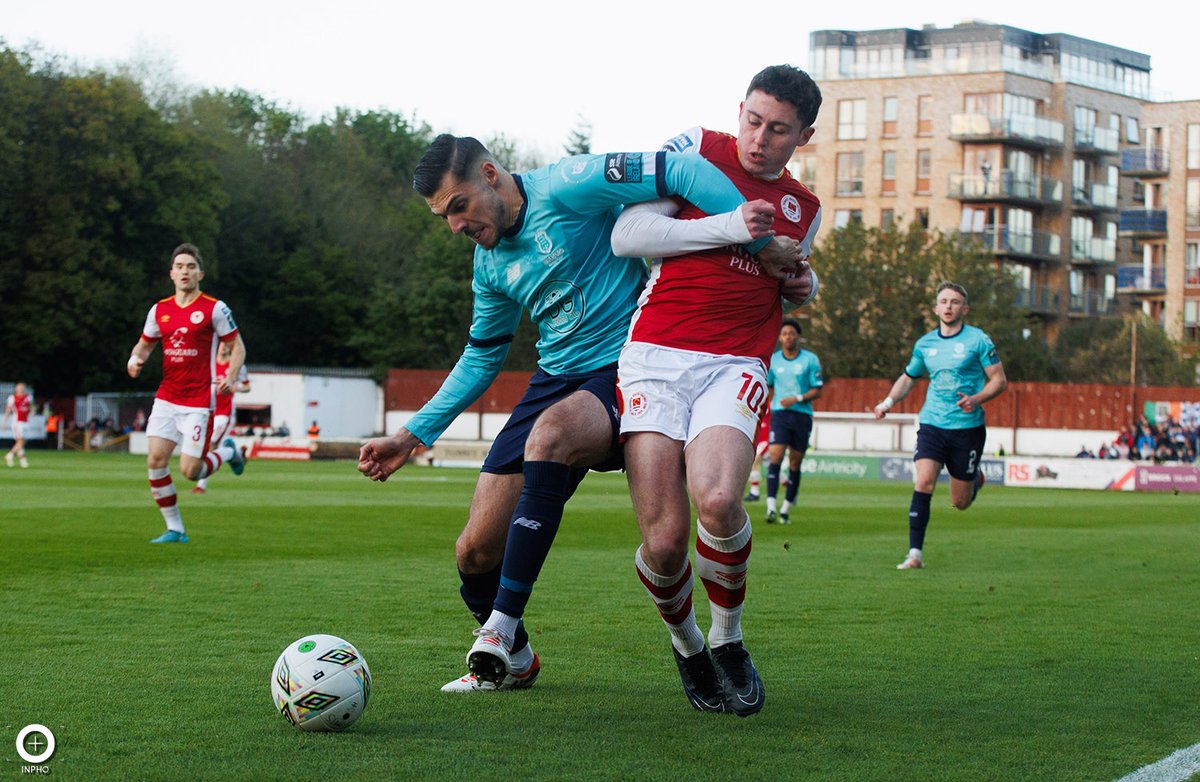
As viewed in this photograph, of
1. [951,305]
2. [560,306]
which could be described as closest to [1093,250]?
[951,305]

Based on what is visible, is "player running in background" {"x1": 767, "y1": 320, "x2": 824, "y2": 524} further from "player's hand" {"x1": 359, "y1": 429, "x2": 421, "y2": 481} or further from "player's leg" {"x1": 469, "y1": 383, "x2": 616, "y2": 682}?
"player's leg" {"x1": 469, "y1": 383, "x2": 616, "y2": 682}

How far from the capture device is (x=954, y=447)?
13.6 meters

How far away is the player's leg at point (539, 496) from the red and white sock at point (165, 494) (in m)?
8.21

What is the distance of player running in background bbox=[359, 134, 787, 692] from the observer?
19.6ft

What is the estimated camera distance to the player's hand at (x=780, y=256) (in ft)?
19.4

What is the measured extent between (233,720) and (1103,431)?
52.2 metres

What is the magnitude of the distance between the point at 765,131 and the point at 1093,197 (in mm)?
82577

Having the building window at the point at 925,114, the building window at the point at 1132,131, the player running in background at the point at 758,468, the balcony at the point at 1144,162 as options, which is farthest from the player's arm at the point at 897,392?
the building window at the point at 1132,131

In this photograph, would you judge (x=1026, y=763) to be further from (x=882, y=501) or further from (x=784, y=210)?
(x=882, y=501)

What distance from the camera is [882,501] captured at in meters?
26.5

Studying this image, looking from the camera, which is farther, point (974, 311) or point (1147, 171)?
point (1147, 171)

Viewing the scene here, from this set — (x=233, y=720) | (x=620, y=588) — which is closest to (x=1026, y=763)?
(x=233, y=720)

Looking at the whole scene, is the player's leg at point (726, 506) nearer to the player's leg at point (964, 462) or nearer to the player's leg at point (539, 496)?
the player's leg at point (539, 496)

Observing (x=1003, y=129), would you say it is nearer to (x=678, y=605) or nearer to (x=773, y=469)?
(x=773, y=469)
